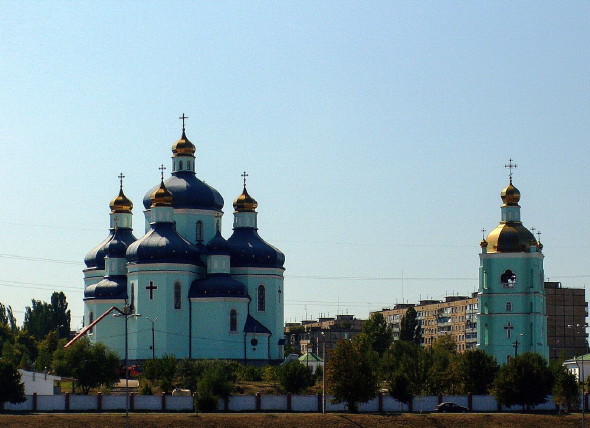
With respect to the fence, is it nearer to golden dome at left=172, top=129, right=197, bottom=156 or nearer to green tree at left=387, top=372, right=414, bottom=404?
green tree at left=387, top=372, right=414, bottom=404

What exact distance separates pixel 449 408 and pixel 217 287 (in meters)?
24.1

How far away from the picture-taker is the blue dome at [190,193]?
316 feet

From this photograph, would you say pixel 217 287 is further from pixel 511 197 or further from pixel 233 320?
pixel 511 197

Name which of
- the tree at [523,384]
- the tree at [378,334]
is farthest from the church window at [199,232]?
the tree at [523,384]

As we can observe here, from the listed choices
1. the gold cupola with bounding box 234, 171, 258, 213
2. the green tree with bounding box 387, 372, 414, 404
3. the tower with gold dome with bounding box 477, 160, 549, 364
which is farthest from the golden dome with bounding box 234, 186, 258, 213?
the green tree with bounding box 387, 372, 414, 404

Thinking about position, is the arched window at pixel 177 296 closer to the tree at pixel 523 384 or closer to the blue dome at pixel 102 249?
the blue dome at pixel 102 249

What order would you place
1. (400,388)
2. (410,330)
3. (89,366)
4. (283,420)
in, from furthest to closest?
(410,330) → (89,366) → (400,388) → (283,420)

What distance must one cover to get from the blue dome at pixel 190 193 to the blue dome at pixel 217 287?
6.14 m

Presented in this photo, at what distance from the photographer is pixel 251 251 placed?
3777 inches

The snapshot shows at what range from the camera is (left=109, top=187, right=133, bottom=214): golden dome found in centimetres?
10081

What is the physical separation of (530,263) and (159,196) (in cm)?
2510

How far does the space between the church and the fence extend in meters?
18.3

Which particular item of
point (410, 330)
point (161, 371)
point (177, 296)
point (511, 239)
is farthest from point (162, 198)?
point (410, 330)

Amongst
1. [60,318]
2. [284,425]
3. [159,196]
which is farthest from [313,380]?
[60,318]
